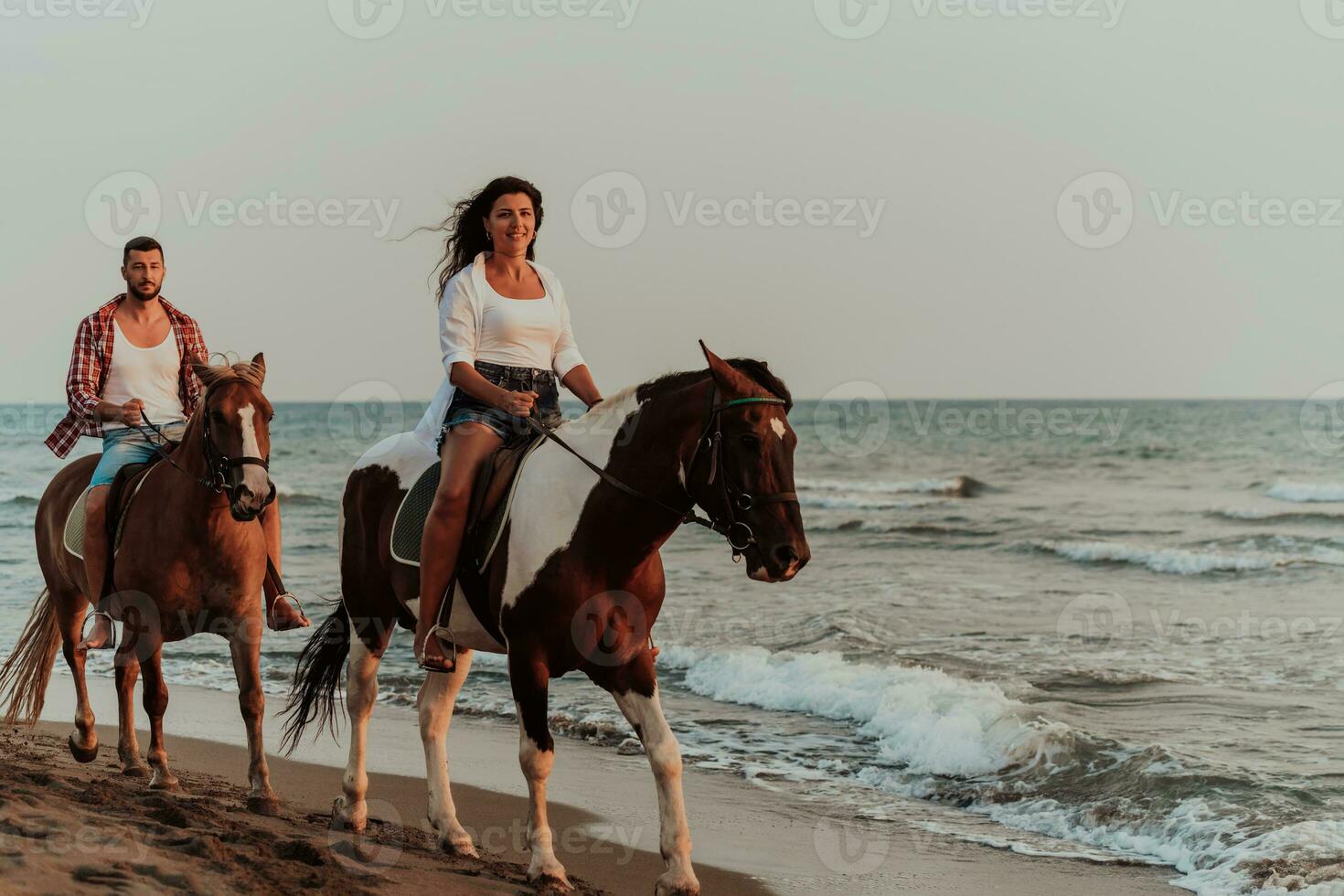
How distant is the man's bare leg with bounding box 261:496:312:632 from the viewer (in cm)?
620

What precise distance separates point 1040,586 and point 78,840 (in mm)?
14415

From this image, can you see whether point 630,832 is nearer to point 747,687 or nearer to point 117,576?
point 117,576

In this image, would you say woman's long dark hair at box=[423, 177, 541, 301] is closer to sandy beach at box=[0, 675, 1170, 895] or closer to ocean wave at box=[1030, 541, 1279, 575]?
sandy beach at box=[0, 675, 1170, 895]

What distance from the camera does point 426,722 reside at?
5.55 metres

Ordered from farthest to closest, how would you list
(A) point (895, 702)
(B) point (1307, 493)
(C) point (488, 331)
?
(B) point (1307, 493) < (A) point (895, 702) < (C) point (488, 331)

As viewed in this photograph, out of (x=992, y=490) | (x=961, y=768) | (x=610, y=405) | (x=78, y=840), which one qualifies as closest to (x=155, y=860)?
(x=78, y=840)

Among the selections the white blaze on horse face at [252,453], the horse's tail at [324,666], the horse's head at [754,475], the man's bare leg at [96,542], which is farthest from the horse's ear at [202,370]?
the horse's head at [754,475]

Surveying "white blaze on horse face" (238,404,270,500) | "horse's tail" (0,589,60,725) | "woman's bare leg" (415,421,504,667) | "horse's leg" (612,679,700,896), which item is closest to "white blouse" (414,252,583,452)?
"woman's bare leg" (415,421,504,667)

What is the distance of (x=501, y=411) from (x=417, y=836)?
1.96 meters

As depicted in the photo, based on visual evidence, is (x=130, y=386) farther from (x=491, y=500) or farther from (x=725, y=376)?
(x=725, y=376)

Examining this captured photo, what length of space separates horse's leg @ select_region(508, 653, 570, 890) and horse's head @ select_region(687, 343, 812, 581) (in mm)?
919

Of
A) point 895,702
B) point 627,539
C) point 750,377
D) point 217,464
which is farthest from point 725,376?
point 895,702

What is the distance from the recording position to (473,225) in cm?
548

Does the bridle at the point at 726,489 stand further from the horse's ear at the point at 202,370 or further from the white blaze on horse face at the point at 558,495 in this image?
the horse's ear at the point at 202,370
